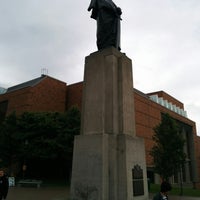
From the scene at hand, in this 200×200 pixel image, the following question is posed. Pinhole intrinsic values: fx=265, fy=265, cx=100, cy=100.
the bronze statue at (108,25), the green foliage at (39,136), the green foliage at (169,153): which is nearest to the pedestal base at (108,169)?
the bronze statue at (108,25)

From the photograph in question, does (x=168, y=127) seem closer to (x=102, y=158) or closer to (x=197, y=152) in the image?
(x=102, y=158)

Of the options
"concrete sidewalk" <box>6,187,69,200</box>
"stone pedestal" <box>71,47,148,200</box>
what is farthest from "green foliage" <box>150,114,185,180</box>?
"stone pedestal" <box>71,47,148,200</box>

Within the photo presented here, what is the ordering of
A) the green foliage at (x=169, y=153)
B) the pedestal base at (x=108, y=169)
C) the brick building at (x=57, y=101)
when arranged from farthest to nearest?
the brick building at (x=57, y=101) < the green foliage at (x=169, y=153) < the pedestal base at (x=108, y=169)

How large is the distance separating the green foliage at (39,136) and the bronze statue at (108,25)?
20264 millimetres

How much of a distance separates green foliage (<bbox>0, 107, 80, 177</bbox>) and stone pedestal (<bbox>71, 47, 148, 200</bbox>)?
67.1ft

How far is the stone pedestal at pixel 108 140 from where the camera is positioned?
857cm

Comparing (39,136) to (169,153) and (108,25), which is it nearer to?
(169,153)

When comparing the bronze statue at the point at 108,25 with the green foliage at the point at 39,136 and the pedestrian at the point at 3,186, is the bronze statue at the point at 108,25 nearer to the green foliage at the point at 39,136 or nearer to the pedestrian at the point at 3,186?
the pedestrian at the point at 3,186

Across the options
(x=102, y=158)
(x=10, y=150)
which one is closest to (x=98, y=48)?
(x=102, y=158)

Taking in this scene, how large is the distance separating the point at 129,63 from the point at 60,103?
38134mm

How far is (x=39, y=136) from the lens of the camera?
104ft

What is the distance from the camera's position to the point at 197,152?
66.4 m

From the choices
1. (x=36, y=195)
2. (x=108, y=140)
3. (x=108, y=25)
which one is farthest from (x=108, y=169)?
(x=36, y=195)

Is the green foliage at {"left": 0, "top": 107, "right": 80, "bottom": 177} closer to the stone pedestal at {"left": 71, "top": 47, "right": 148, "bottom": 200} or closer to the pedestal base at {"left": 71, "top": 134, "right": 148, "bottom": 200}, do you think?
the stone pedestal at {"left": 71, "top": 47, "right": 148, "bottom": 200}
